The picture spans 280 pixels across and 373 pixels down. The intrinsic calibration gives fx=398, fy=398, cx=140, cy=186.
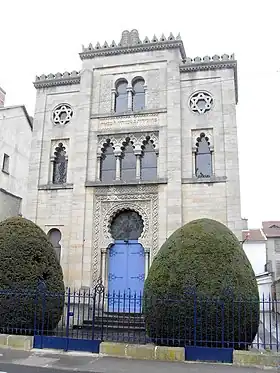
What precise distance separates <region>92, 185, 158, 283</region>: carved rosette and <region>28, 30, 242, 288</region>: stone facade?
4 centimetres

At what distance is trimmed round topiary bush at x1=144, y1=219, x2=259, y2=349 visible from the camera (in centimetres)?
948

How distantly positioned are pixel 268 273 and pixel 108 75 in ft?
61.0

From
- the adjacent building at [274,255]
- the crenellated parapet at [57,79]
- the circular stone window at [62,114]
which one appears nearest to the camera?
the circular stone window at [62,114]

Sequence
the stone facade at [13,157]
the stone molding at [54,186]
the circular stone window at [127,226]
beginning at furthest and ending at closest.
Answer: the stone facade at [13,157]
the stone molding at [54,186]
the circular stone window at [127,226]

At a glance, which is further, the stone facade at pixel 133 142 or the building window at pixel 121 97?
the building window at pixel 121 97

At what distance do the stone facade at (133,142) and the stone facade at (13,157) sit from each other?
145 inches

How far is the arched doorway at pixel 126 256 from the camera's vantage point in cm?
1669

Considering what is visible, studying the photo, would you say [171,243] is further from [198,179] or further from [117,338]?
[198,179]

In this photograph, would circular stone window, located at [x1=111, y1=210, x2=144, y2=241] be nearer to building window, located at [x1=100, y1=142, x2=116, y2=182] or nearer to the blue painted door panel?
the blue painted door panel

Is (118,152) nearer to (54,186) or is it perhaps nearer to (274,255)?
(54,186)

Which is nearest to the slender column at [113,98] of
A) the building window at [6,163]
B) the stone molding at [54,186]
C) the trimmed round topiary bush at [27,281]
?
the stone molding at [54,186]

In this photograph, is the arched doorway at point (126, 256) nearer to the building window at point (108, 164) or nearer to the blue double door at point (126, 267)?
the blue double door at point (126, 267)

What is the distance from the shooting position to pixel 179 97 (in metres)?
18.1

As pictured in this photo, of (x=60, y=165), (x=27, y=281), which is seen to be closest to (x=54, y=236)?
(x=60, y=165)
